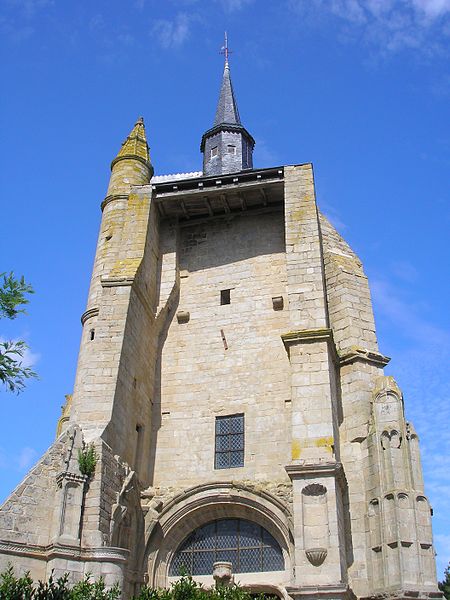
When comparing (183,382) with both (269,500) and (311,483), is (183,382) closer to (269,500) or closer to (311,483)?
(269,500)

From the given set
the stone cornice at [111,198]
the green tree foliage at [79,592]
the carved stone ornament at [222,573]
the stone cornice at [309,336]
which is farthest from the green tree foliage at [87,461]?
the stone cornice at [111,198]

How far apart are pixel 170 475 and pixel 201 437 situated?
0.92 metres

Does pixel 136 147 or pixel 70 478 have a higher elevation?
pixel 136 147

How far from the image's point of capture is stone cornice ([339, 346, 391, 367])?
1294 centimetres

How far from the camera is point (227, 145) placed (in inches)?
789

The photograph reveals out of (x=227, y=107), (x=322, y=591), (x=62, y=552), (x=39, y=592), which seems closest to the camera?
(x=39, y=592)

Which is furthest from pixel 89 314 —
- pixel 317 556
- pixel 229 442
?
pixel 317 556

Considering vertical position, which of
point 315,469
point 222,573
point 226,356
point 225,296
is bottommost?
point 222,573

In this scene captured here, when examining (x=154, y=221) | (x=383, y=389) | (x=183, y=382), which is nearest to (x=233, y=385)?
(x=183, y=382)

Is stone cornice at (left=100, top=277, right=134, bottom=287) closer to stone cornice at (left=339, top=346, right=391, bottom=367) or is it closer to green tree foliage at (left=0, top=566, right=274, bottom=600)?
stone cornice at (left=339, top=346, right=391, bottom=367)

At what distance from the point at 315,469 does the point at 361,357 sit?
298 centimetres

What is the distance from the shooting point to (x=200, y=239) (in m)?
16.0

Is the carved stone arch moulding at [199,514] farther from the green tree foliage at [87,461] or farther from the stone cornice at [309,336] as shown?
the stone cornice at [309,336]

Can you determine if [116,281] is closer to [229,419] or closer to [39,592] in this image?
[229,419]
